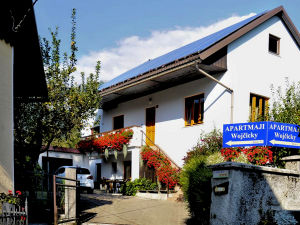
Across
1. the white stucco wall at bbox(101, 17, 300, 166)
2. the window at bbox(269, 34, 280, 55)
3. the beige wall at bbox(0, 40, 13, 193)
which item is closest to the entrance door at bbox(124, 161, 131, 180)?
the white stucco wall at bbox(101, 17, 300, 166)

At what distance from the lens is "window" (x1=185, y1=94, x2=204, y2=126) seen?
56.1 ft

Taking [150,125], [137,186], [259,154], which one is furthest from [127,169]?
[259,154]

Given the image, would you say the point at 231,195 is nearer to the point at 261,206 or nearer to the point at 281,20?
the point at 261,206

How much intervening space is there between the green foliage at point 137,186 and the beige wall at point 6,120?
10.4 metres

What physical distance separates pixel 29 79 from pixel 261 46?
10611 mm

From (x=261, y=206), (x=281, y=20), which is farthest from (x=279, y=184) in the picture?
(x=281, y=20)

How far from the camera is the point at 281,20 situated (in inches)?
704

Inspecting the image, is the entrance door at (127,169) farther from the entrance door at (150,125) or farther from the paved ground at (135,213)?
the paved ground at (135,213)

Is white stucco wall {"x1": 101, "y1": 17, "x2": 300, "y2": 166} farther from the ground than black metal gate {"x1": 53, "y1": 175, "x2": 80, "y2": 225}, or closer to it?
farther from the ground

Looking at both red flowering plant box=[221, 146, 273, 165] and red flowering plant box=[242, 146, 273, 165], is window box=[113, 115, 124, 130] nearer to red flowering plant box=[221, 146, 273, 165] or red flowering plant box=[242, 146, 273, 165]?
red flowering plant box=[221, 146, 273, 165]

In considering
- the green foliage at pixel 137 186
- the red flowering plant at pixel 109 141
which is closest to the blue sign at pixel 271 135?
the green foliage at pixel 137 186

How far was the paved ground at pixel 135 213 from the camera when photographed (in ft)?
33.4

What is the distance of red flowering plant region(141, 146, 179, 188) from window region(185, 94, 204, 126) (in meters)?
2.14

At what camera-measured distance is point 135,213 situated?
11.6m
